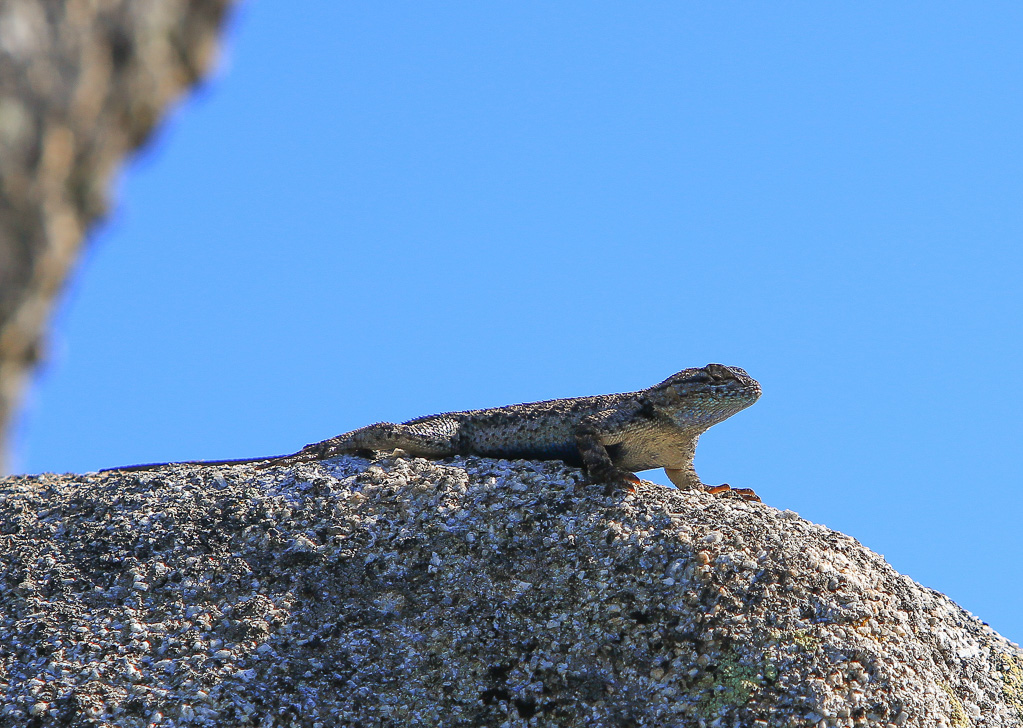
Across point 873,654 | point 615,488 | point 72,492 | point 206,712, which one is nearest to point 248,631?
point 206,712

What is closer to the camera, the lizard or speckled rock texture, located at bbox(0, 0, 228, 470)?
speckled rock texture, located at bbox(0, 0, 228, 470)

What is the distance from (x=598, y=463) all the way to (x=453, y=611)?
1802mm

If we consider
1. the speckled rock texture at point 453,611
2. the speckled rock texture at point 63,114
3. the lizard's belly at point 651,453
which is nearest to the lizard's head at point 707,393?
the lizard's belly at point 651,453

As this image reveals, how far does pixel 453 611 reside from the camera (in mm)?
7801

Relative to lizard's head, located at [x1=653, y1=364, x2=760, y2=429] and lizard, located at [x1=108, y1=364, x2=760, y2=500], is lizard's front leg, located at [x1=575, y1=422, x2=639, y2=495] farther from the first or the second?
lizard's head, located at [x1=653, y1=364, x2=760, y2=429]

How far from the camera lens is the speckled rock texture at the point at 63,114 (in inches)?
83.4

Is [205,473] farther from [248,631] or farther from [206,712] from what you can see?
[206,712]

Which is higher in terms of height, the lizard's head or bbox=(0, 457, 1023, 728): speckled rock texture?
the lizard's head

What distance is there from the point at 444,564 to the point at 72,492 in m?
3.20

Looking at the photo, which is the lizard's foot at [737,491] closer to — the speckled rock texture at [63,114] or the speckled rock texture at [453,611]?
the speckled rock texture at [453,611]

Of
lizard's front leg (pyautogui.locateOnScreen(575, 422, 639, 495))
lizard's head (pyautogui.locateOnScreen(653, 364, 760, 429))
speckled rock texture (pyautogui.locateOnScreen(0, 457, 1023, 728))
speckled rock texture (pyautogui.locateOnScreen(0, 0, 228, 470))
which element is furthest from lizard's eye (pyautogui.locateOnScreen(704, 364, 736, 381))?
speckled rock texture (pyautogui.locateOnScreen(0, 0, 228, 470))

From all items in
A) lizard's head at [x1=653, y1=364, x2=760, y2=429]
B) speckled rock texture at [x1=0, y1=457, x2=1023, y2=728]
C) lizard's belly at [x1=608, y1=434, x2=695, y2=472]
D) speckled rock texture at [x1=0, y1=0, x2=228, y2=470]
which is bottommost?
speckled rock texture at [x1=0, y1=0, x2=228, y2=470]

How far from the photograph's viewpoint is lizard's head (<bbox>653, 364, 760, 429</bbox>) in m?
10.1

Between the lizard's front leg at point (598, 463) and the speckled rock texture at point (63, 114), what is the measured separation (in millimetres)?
6534
